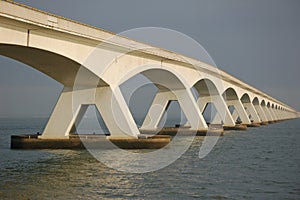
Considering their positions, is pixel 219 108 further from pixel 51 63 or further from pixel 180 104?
pixel 51 63

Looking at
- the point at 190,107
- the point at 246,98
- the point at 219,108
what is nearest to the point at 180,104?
the point at 190,107

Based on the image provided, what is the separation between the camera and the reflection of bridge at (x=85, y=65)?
2043cm

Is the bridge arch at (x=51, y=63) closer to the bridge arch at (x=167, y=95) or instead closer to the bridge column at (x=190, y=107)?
the bridge arch at (x=167, y=95)

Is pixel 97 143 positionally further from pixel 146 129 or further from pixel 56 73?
pixel 146 129

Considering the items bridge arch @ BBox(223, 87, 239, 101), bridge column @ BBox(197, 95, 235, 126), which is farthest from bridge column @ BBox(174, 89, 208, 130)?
bridge arch @ BBox(223, 87, 239, 101)

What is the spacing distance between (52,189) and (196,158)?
12.6 meters

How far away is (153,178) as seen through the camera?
18.5 meters

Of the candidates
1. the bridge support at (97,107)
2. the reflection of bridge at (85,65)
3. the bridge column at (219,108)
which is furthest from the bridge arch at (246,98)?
the bridge support at (97,107)

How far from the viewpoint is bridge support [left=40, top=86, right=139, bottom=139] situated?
28.0 m

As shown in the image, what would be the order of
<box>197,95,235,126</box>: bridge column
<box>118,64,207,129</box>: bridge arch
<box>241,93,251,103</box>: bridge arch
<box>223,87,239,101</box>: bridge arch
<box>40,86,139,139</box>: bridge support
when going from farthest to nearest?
<box>241,93,251,103</box>: bridge arch, <box>223,87,239,101</box>: bridge arch, <box>197,95,235,126</box>: bridge column, <box>118,64,207,129</box>: bridge arch, <box>40,86,139,139</box>: bridge support

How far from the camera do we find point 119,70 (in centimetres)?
2922

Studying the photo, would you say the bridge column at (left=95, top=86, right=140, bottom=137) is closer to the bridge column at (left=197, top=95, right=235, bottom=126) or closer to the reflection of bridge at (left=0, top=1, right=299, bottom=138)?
the reflection of bridge at (left=0, top=1, right=299, bottom=138)

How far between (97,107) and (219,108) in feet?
88.5

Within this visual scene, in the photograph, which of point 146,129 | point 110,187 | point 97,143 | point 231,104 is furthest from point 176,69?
point 231,104
